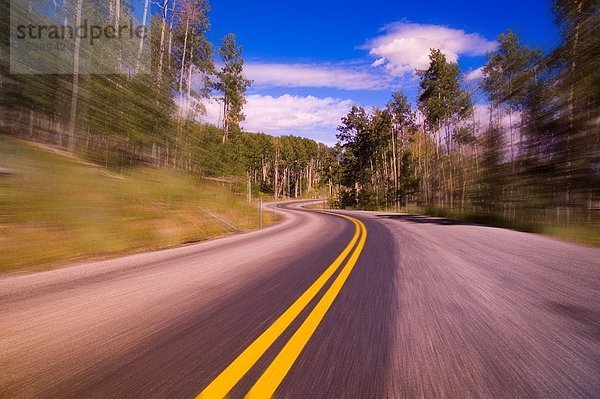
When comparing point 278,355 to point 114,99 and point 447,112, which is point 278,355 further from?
point 447,112

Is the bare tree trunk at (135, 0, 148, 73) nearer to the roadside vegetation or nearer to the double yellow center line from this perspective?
the roadside vegetation

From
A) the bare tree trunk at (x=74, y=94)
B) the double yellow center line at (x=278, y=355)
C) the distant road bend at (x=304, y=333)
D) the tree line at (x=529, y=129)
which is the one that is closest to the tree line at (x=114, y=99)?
the bare tree trunk at (x=74, y=94)

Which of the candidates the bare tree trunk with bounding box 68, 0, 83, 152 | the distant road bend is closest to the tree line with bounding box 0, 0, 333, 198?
the bare tree trunk with bounding box 68, 0, 83, 152

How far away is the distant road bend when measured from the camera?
190 cm

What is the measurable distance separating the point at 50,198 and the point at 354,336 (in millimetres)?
7807

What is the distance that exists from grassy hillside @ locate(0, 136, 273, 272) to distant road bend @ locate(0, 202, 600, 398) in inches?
84.3

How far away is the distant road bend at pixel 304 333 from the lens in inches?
75.0

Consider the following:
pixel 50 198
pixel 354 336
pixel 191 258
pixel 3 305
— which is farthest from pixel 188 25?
pixel 354 336

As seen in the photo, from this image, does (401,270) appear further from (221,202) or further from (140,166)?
(221,202)

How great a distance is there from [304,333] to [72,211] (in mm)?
7336

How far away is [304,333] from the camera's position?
A: 8.75ft

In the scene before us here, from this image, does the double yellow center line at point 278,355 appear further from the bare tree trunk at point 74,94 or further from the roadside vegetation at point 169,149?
the bare tree trunk at point 74,94

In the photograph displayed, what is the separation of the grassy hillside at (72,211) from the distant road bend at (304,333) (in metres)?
2.14

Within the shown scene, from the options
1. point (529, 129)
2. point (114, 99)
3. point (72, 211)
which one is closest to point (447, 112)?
point (529, 129)
